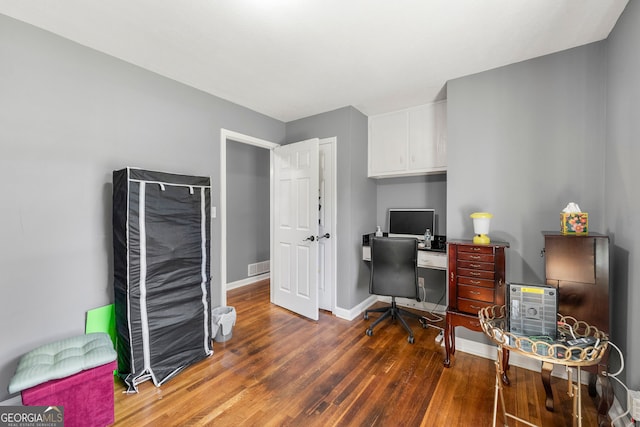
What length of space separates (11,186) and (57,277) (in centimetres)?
64

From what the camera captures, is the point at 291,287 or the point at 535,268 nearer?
the point at 535,268

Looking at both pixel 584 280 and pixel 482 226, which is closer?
pixel 584 280

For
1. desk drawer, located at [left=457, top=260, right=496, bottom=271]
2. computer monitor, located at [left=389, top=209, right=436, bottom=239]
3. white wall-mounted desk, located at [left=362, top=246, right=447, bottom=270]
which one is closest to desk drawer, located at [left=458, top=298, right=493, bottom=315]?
desk drawer, located at [left=457, top=260, right=496, bottom=271]

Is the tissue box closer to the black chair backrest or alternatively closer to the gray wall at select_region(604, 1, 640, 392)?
the gray wall at select_region(604, 1, 640, 392)

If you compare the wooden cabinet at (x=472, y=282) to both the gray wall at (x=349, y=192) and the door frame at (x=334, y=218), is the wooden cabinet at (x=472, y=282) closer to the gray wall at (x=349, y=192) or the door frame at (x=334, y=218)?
the gray wall at (x=349, y=192)

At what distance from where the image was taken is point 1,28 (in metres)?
1.64

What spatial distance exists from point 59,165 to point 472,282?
3128mm

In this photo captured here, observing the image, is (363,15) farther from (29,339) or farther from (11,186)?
(29,339)

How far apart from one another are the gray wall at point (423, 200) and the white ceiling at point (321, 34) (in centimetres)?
121

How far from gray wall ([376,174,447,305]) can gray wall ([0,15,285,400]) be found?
268 centimetres

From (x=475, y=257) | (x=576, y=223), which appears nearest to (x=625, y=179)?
(x=576, y=223)

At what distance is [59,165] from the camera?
1.84 metres

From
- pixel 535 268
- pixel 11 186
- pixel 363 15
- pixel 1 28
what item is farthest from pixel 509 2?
pixel 11 186

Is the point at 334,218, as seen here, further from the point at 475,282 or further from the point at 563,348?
the point at 563,348
